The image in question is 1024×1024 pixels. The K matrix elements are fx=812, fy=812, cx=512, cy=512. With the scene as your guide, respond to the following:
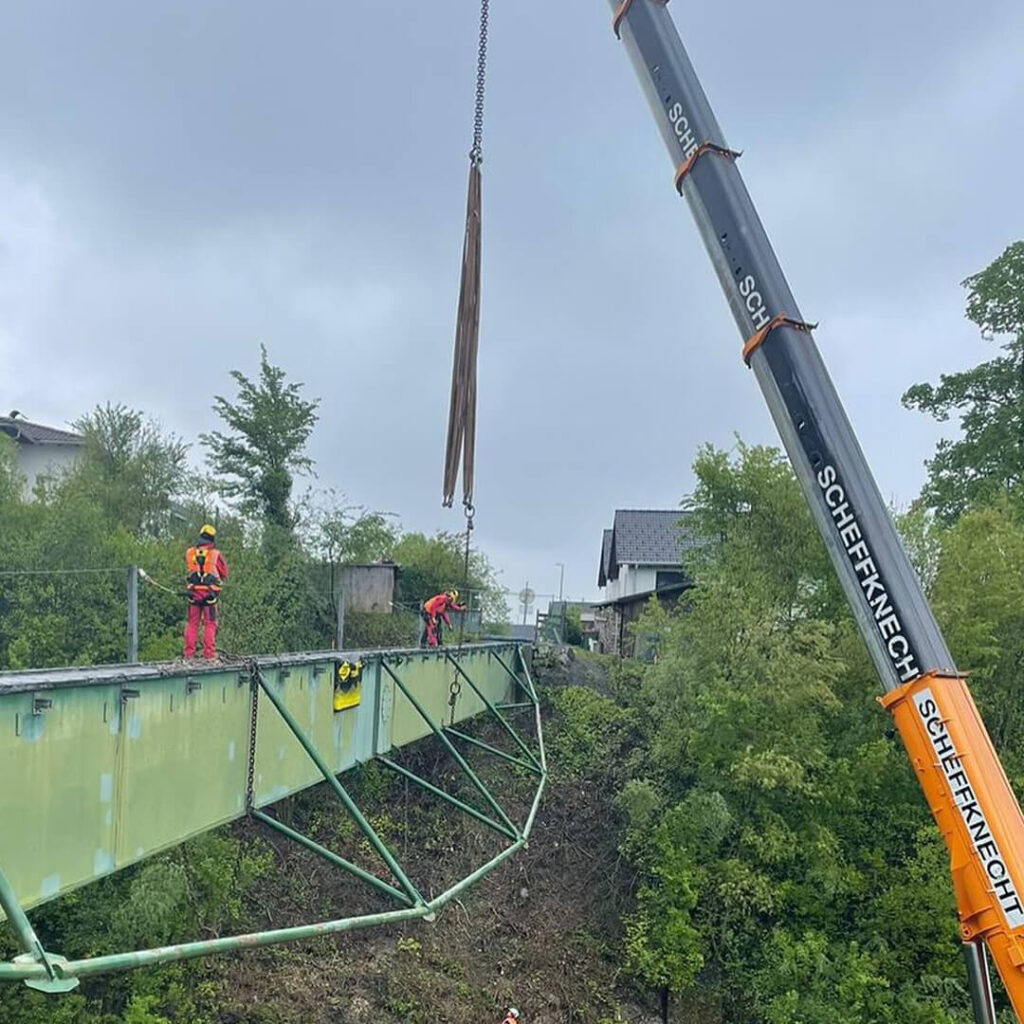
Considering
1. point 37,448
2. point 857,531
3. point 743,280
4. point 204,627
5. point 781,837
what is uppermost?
point 37,448

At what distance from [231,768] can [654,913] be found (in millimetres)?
10748

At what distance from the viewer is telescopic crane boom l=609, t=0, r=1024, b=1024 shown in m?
5.75

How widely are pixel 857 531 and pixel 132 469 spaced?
2680cm

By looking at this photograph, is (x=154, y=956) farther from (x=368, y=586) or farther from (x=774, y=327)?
(x=368, y=586)

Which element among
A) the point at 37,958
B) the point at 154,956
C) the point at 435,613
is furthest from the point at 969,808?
the point at 435,613

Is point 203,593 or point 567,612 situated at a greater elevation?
point 567,612

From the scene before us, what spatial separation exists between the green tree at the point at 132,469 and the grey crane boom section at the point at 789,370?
79.8 feet

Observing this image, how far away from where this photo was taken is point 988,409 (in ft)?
70.4

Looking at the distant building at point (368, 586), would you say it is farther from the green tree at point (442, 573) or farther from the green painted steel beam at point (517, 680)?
the green painted steel beam at point (517, 680)

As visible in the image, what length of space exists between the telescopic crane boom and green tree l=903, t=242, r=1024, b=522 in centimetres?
1586

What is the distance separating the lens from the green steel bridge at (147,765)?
5125mm

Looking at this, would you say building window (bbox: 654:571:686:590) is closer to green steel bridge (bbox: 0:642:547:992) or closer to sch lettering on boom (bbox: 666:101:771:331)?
green steel bridge (bbox: 0:642:547:992)

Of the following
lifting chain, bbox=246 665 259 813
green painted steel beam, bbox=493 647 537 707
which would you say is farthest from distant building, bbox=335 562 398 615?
lifting chain, bbox=246 665 259 813

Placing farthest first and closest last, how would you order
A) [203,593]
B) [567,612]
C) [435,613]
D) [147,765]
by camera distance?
1. [567,612]
2. [435,613]
3. [203,593]
4. [147,765]
